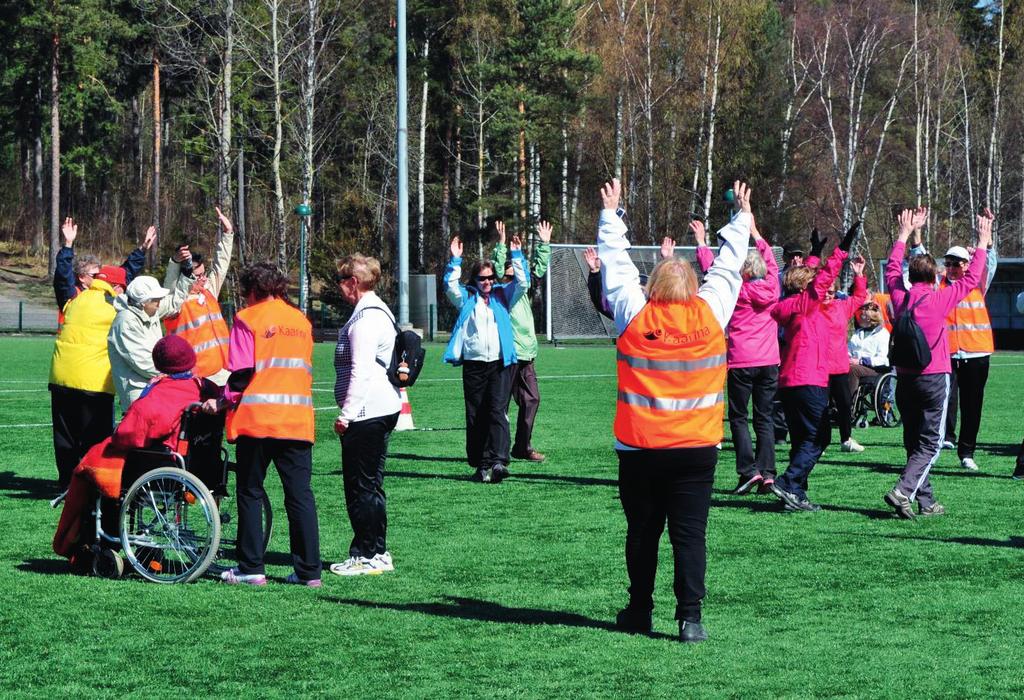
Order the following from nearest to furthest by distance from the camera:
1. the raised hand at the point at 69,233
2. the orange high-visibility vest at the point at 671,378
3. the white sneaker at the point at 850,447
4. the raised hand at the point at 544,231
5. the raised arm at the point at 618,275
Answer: the orange high-visibility vest at the point at 671,378 < the raised arm at the point at 618,275 < the raised hand at the point at 544,231 < the raised hand at the point at 69,233 < the white sneaker at the point at 850,447

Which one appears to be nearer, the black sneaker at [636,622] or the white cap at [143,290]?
the black sneaker at [636,622]

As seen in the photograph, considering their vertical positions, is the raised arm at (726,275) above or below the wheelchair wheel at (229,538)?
above

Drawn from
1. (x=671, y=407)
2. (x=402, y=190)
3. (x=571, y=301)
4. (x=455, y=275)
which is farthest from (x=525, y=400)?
(x=571, y=301)

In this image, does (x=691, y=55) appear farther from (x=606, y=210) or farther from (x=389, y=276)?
(x=606, y=210)

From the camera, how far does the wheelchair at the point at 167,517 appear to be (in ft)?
24.6

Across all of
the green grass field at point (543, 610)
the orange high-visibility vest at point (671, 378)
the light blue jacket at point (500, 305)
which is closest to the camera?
the green grass field at point (543, 610)

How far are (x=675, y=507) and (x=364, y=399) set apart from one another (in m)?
2.23

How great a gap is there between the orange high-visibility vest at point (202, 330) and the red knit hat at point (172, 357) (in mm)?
2196

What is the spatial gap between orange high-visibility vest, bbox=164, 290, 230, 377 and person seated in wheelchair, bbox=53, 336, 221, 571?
2.25 meters

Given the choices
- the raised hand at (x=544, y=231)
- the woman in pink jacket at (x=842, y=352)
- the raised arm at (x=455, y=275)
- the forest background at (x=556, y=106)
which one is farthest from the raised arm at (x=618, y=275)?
the forest background at (x=556, y=106)

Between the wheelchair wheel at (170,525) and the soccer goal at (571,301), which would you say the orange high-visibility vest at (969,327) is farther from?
the soccer goal at (571,301)

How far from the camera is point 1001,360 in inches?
1294

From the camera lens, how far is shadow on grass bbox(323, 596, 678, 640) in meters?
6.75

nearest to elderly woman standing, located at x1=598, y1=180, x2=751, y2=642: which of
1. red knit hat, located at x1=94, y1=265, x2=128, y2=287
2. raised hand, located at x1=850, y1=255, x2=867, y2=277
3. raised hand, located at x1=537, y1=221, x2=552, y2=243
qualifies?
raised hand, located at x1=537, y1=221, x2=552, y2=243
